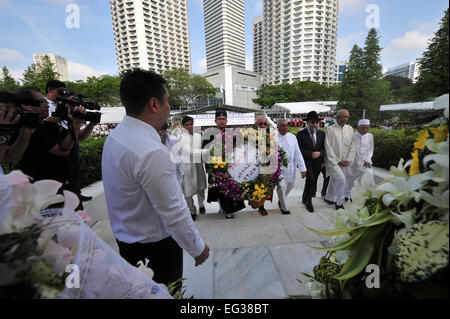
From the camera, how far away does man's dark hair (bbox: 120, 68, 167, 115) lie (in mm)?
1334

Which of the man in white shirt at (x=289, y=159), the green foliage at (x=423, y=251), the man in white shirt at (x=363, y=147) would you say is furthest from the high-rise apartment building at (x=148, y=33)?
the green foliage at (x=423, y=251)

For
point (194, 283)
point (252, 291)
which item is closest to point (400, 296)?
point (252, 291)

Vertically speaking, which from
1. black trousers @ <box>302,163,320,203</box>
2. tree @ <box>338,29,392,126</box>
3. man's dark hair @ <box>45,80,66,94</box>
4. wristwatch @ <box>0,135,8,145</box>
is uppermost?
tree @ <box>338,29,392,126</box>

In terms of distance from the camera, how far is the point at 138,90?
1.34 meters

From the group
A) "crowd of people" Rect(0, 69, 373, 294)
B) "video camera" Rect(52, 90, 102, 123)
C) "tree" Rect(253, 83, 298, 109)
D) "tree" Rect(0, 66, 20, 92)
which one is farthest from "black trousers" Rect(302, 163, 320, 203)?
"tree" Rect(253, 83, 298, 109)

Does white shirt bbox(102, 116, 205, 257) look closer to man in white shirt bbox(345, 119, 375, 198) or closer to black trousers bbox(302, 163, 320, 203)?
black trousers bbox(302, 163, 320, 203)

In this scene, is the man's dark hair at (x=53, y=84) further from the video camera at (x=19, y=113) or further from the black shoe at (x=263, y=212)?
the black shoe at (x=263, y=212)

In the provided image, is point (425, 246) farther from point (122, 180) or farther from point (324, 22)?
point (324, 22)

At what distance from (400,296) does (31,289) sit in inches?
34.0

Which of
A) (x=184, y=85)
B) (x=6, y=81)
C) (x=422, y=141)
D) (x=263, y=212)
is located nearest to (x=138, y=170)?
(x=422, y=141)

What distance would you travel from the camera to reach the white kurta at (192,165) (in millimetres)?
3900

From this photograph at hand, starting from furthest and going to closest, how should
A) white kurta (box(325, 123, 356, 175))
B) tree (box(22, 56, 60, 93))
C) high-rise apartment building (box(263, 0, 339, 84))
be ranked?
1. high-rise apartment building (box(263, 0, 339, 84))
2. tree (box(22, 56, 60, 93))
3. white kurta (box(325, 123, 356, 175))

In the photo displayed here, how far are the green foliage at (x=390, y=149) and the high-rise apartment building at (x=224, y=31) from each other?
9419cm
